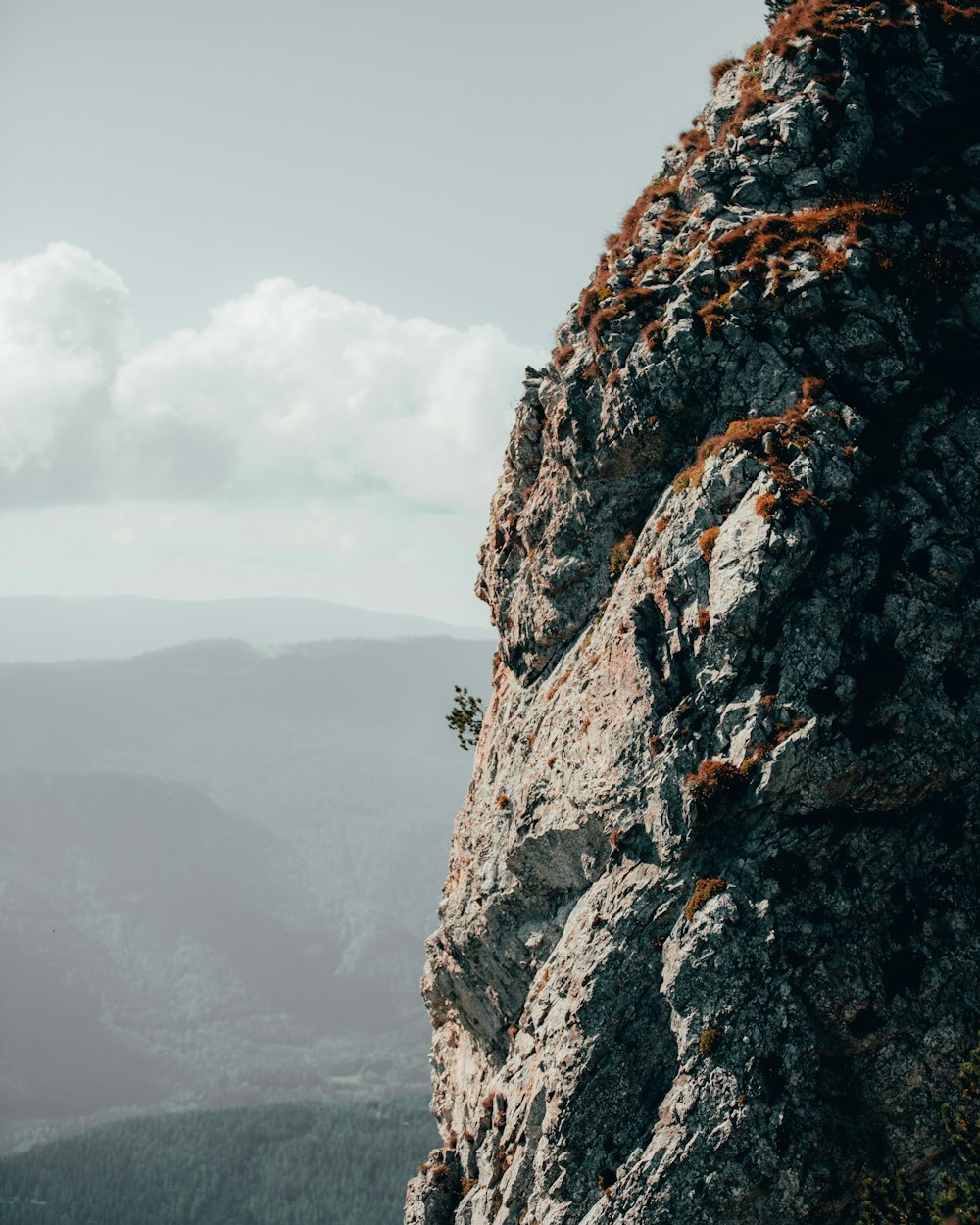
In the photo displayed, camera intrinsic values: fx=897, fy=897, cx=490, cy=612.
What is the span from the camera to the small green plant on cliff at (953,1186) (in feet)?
104

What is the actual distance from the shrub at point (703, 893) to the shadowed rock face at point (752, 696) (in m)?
0.16

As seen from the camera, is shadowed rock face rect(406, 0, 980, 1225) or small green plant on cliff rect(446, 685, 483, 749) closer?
shadowed rock face rect(406, 0, 980, 1225)

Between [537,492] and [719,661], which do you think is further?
[537,492]

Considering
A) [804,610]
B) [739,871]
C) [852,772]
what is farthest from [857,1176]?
[804,610]

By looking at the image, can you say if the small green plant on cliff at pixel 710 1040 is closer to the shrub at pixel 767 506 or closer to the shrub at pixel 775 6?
the shrub at pixel 767 506

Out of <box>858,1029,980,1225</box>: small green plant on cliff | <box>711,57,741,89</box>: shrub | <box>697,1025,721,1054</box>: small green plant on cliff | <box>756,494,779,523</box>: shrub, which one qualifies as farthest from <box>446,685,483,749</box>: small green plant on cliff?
<box>711,57,741,89</box>: shrub

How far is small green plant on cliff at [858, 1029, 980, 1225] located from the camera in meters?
31.6

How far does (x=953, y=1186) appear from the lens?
32.2 m

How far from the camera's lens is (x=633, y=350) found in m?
47.4

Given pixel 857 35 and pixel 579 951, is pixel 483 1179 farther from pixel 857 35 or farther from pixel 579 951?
pixel 857 35

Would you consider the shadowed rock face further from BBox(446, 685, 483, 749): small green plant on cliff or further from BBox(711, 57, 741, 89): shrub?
BBox(446, 685, 483, 749): small green plant on cliff

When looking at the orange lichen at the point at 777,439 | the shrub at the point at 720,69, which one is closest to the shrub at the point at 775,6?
the shrub at the point at 720,69

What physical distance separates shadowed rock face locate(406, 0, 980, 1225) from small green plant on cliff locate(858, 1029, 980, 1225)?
0.90 meters

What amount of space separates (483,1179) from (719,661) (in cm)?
2758
